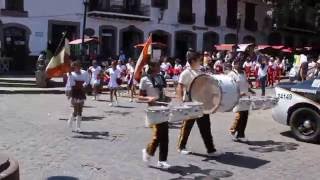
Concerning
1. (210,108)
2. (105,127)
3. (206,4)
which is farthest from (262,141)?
(206,4)

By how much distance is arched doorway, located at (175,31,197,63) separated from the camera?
130 feet

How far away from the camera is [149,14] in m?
37.7

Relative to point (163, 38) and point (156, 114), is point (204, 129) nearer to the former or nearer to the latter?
point (156, 114)

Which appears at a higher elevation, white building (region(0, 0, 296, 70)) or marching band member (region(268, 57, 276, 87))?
white building (region(0, 0, 296, 70))

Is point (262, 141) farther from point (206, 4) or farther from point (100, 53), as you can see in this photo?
point (206, 4)

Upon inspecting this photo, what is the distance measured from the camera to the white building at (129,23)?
31969mm

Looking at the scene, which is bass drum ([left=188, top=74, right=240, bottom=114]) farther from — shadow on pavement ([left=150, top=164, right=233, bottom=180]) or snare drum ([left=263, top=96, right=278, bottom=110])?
snare drum ([left=263, top=96, right=278, bottom=110])

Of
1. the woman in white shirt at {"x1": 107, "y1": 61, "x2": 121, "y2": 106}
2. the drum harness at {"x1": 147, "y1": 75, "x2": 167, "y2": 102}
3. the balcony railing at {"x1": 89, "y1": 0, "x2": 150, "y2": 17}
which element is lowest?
the woman in white shirt at {"x1": 107, "y1": 61, "x2": 121, "y2": 106}

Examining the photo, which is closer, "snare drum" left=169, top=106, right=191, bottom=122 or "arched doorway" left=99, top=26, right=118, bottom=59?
"snare drum" left=169, top=106, right=191, bottom=122

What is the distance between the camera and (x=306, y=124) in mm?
11445

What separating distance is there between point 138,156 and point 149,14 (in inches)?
1134

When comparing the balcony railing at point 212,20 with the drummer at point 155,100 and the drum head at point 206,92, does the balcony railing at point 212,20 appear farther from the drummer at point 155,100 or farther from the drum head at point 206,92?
the drummer at point 155,100

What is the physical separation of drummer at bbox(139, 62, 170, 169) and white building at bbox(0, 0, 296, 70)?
78.3 ft

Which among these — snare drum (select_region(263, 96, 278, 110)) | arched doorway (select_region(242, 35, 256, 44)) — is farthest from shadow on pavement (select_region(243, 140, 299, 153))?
arched doorway (select_region(242, 35, 256, 44))
